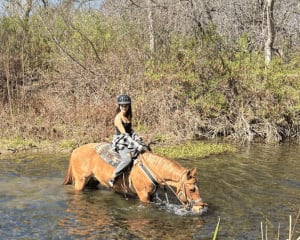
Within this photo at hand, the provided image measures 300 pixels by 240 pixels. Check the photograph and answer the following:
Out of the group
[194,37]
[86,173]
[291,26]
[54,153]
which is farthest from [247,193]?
[291,26]

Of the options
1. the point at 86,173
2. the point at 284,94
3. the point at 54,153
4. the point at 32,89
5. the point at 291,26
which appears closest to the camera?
the point at 86,173

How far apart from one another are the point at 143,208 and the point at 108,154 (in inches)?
55.2

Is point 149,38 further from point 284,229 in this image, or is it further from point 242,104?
point 284,229

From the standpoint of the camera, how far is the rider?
324 inches

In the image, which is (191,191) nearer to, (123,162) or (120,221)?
(120,221)

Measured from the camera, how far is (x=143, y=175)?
8000 millimetres

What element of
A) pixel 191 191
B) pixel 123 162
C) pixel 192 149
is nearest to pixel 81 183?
pixel 123 162

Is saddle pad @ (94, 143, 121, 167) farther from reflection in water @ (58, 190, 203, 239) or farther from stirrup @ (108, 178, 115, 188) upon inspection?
reflection in water @ (58, 190, 203, 239)

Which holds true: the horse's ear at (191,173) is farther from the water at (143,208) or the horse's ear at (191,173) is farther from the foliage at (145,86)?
the foliage at (145,86)

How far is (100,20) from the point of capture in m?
19.1

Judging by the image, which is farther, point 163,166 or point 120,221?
point 163,166

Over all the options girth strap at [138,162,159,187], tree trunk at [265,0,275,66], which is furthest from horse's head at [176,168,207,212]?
tree trunk at [265,0,275,66]

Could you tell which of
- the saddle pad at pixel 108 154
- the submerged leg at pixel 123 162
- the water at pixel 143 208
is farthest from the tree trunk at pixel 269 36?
the submerged leg at pixel 123 162

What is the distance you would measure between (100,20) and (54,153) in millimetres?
7958
